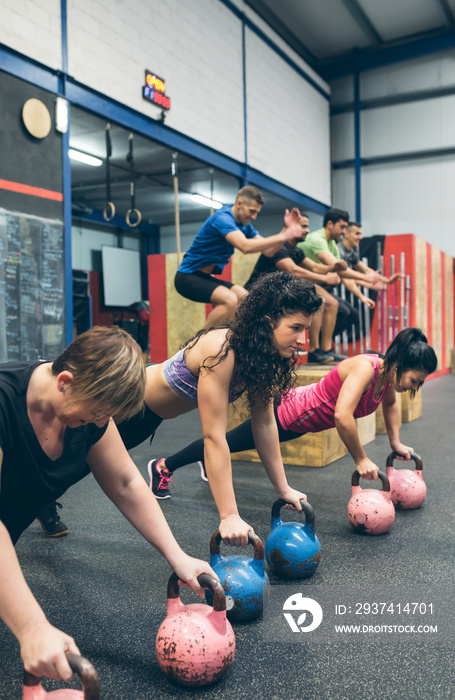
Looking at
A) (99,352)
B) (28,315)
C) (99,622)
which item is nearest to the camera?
(99,352)

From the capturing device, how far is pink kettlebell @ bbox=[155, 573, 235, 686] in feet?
3.93

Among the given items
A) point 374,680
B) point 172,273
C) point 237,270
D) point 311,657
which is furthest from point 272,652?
point 172,273

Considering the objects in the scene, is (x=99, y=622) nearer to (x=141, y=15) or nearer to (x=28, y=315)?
(x=28, y=315)

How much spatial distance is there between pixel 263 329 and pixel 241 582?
0.72 meters

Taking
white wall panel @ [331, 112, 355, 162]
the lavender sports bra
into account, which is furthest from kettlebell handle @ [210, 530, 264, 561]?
white wall panel @ [331, 112, 355, 162]

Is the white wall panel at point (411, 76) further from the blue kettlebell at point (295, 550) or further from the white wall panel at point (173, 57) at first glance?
the blue kettlebell at point (295, 550)

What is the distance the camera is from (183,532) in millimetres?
2209

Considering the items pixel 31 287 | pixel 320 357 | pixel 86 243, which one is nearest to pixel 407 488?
pixel 320 357

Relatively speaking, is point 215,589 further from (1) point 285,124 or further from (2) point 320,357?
(1) point 285,124

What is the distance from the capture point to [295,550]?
5.70 ft

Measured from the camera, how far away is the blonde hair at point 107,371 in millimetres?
1040

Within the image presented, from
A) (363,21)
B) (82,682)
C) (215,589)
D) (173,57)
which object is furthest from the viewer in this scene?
(363,21)

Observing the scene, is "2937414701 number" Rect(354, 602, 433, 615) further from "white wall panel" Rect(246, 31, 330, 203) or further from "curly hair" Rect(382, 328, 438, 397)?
"white wall panel" Rect(246, 31, 330, 203)

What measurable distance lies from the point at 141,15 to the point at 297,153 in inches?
164
